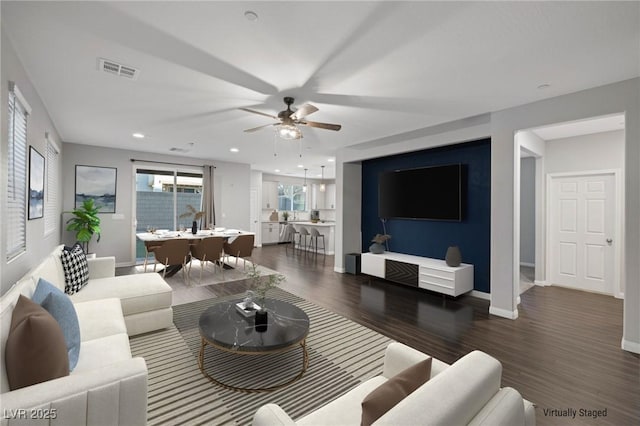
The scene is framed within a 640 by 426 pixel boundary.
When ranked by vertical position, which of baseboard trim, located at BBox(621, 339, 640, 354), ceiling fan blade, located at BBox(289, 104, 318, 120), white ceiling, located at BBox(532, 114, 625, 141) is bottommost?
baseboard trim, located at BBox(621, 339, 640, 354)

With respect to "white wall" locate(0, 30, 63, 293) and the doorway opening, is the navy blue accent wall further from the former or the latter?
"white wall" locate(0, 30, 63, 293)

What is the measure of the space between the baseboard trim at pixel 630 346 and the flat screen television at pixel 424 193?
90.3 inches

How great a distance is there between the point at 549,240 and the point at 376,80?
4.77m

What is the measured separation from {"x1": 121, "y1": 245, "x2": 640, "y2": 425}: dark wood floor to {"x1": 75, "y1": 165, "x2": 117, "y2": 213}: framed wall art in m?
3.30

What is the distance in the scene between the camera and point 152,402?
6.56 ft

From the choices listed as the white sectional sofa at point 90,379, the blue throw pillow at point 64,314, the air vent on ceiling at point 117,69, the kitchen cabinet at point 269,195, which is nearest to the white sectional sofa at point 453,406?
the white sectional sofa at point 90,379

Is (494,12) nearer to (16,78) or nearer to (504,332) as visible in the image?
(504,332)

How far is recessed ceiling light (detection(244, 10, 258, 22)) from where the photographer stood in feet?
6.11

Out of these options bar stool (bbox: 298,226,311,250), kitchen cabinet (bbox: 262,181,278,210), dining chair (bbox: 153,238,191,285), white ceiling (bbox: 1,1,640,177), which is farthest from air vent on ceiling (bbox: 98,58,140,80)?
kitchen cabinet (bbox: 262,181,278,210)

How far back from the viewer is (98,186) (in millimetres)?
6188

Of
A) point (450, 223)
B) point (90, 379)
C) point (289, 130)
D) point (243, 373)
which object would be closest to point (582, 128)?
point (450, 223)

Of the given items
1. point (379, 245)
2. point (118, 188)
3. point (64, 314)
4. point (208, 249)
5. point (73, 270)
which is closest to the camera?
point (64, 314)

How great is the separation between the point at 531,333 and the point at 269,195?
8.57 m

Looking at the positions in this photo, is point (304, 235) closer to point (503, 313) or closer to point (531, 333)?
point (503, 313)
